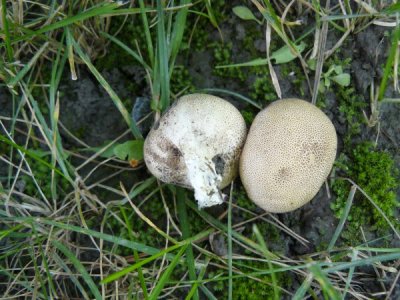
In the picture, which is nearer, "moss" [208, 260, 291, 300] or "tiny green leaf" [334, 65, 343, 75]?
"moss" [208, 260, 291, 300]

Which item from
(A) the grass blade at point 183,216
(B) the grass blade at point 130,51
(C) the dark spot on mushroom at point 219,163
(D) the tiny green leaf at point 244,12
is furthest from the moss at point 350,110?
(B) the grass blade at point 130,51

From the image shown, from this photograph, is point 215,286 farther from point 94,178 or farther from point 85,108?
point 85,108

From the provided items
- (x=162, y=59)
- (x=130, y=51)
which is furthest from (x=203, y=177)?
(x=130, y=51)

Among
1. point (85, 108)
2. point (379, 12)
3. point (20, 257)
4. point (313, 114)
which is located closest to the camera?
point (313, 114)

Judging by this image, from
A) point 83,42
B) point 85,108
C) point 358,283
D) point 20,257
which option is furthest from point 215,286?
point 83,42

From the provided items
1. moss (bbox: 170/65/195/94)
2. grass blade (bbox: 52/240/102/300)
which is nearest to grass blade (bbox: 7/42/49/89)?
moss (bbox: 170/65/195/94)

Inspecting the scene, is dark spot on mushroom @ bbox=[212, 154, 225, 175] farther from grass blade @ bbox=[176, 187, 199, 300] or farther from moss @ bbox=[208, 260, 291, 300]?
moss @ bbox=[208, 260, 291, 300]
